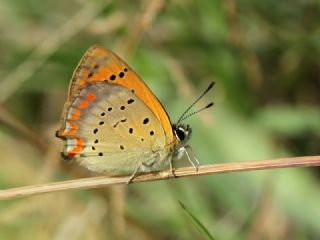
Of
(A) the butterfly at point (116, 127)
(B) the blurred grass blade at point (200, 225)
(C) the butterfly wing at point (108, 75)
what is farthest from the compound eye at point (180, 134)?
(B) the blurred grass blade at point (200, 225)

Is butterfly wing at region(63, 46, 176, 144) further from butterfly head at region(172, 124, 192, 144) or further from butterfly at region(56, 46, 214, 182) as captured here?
butterfly head at region(172, 124, 192, 144)

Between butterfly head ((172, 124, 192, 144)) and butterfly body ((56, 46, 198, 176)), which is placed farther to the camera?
butterfly head ((172, 124, 192, 144))

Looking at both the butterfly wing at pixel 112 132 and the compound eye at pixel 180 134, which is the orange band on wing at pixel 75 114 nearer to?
the butterfly wing at pixel 112 132

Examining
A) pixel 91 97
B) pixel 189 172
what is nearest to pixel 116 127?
pixel 91 97

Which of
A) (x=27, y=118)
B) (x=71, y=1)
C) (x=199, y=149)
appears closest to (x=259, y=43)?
(x=199, y=149)

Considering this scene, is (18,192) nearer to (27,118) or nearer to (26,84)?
(26,84)

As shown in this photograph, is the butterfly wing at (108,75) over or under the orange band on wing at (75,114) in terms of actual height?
over

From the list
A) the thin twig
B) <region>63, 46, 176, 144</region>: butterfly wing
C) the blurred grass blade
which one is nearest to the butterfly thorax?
<region>63, 46, 176, 144</region>: butterfly wing
